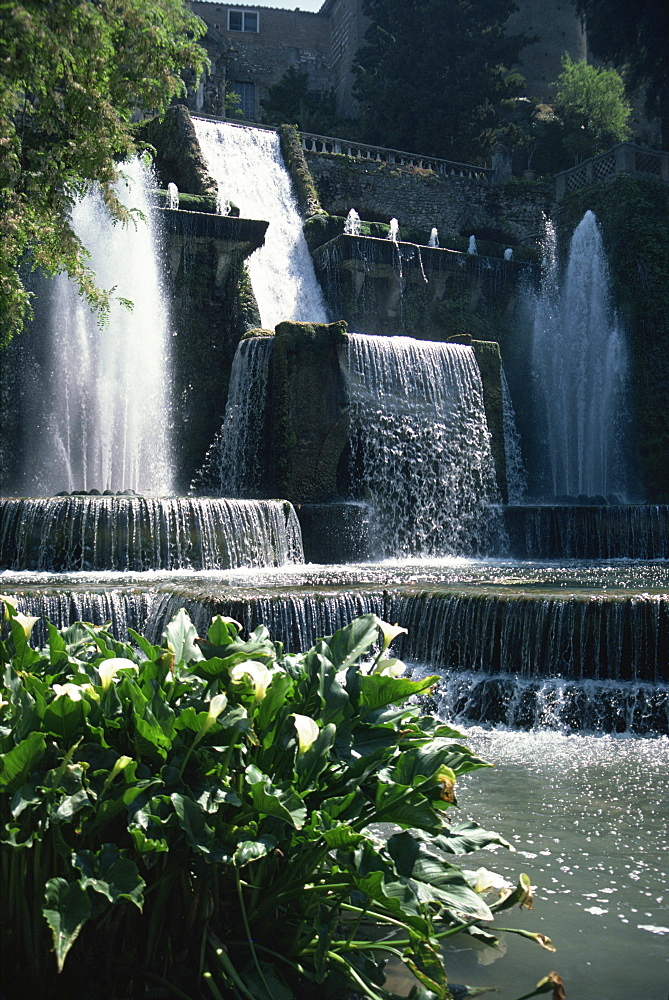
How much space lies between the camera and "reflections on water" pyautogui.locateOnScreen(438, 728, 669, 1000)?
8.94 ft

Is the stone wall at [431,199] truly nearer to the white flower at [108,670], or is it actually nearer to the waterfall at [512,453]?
the waterfall at [512,453]

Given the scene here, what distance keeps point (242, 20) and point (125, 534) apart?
1576 inches

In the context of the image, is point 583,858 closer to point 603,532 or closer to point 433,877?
point 433,877

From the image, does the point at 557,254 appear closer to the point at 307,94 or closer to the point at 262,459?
the point at 262,459

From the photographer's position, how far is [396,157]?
29328mm

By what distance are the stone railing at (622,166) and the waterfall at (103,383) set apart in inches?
498

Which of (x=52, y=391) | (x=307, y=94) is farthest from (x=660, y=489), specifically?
(x=307, y=94)

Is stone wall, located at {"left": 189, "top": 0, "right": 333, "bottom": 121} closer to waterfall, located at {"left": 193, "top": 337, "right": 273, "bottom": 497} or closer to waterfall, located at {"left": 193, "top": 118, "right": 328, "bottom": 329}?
waterfall, located at {"left": 193, "top": 118, "right": 328, "bottom": 329}

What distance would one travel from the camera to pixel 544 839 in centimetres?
400

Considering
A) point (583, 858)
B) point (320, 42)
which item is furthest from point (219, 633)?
point (320, 42)

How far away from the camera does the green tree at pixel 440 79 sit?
31609mm

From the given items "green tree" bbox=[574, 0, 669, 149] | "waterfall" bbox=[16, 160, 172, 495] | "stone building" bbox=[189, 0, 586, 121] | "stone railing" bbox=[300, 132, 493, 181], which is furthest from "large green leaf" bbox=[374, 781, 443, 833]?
"stone building" bbox=[189, 0, 586, 121]

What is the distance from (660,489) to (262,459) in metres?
9.82

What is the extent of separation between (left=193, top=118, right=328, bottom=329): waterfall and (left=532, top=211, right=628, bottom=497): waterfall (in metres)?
6.34
